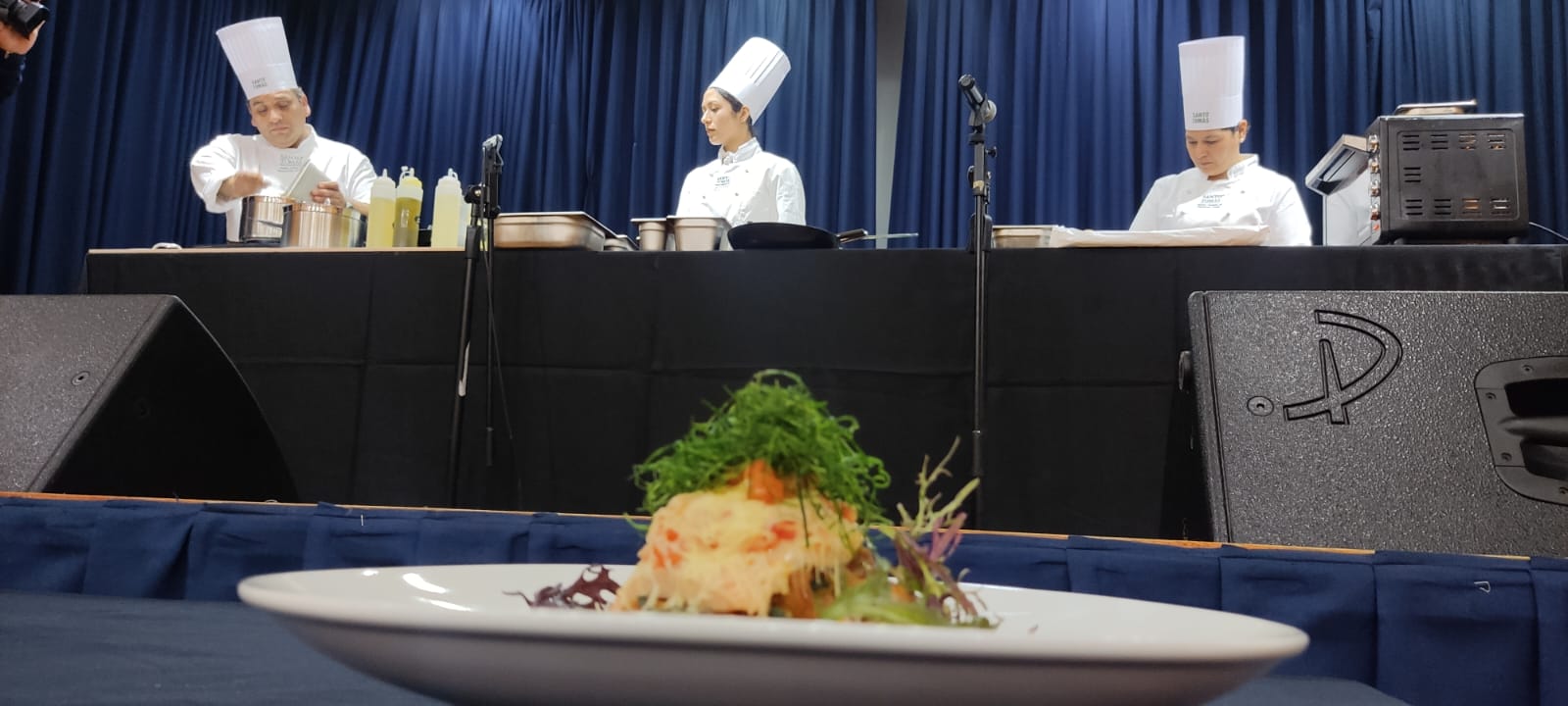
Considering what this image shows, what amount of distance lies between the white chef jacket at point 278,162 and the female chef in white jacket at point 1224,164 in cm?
256

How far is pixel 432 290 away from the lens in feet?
7.49

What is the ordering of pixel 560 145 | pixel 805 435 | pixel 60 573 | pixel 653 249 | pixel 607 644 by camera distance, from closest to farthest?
pixel 607 644 < pixel 805 435 < pixel 60 573 < pixel 653 249 < pixel 560 145

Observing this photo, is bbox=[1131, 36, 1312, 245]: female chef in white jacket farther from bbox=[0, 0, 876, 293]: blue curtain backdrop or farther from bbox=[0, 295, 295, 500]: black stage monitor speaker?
bbox=[0, 295, 295, 500]: black stage monitor speaker

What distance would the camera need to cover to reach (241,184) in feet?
10.4

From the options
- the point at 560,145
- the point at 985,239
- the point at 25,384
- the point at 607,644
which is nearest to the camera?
the point at 607,644

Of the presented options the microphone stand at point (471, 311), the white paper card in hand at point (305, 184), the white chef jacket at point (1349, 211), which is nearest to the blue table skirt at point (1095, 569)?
the microphone stand at point (471, 311)

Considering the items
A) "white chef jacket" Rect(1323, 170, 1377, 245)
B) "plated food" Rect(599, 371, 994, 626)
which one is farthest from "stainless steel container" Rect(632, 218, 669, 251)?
"plated food" Rect(599, 371, 994, 626)

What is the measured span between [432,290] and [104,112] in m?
2.56

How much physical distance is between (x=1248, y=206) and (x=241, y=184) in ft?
9.63

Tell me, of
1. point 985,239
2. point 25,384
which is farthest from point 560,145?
point 25,384

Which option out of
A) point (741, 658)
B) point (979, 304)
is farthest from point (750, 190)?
point (741, 658)

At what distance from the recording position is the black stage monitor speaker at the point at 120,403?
3.62 ft

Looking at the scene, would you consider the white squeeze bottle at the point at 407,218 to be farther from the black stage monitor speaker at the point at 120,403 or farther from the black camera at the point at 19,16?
the black stage monitor speaker at the point at 120,403

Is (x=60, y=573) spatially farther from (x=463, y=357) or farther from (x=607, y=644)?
(x=463, y=357)
